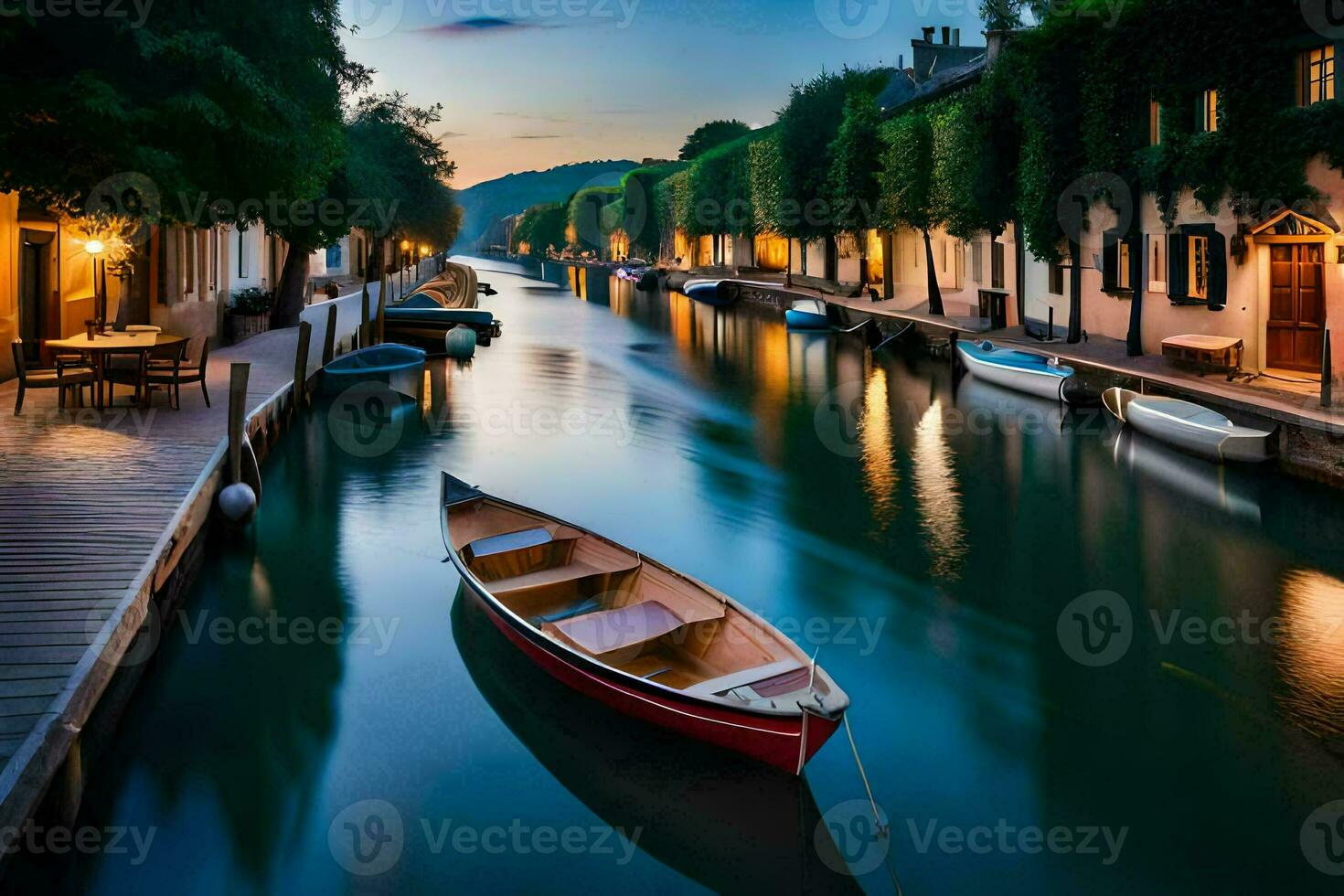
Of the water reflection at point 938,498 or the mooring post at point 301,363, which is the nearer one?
the water reflection at point 938,498

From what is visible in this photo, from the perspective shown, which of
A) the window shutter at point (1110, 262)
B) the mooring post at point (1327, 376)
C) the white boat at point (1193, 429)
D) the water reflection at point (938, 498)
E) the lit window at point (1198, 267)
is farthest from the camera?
the window shutter at point (1110, 262)

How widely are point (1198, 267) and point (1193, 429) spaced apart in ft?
19.2

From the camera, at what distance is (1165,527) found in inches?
623

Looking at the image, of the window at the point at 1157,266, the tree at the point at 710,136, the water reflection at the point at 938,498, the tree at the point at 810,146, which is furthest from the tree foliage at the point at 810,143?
the tree at the point at 710,136

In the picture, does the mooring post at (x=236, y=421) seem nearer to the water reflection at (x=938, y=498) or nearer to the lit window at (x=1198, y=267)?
the water reflection at (x=938, y=498)

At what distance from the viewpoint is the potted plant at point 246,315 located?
30803 mm

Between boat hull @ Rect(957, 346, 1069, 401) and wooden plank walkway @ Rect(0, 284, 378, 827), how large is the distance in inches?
646

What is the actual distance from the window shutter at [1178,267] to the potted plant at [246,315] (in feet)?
74.9

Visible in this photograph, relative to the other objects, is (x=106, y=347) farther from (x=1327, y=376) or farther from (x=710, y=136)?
(x=710, y=136)

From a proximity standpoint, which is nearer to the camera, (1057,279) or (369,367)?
(369,367)

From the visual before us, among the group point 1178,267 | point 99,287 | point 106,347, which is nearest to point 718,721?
point 106,347

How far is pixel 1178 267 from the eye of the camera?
943 inches

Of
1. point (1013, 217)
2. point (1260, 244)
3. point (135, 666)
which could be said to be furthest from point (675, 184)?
point (135, 666)

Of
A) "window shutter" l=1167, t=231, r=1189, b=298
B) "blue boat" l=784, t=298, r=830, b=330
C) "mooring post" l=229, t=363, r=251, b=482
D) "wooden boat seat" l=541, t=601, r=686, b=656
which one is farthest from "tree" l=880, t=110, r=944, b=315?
"wooden boat seat" l=541, t=601, r=686, b=656
